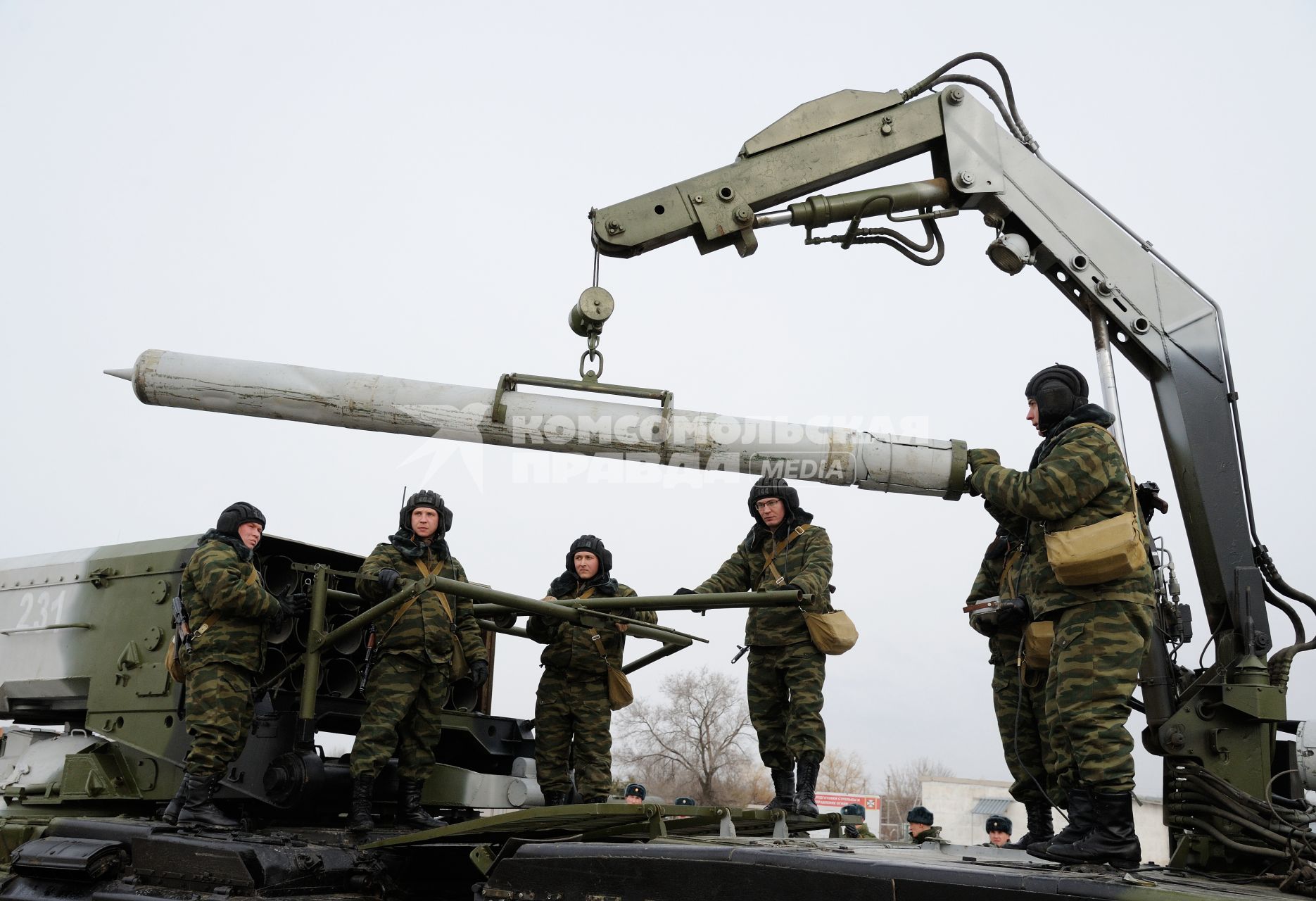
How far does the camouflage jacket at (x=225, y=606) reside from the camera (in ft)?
18.0

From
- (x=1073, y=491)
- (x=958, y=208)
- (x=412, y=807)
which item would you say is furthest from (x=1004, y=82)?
(x=412, y=807)

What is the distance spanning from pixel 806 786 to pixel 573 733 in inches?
58.7

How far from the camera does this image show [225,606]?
550 cm

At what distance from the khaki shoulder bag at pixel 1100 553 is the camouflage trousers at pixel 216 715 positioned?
3824 mm

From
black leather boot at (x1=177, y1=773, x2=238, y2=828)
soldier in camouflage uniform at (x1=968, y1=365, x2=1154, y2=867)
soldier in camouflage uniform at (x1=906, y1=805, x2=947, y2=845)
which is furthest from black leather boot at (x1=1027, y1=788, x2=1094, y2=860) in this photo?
black leather boot at (x1=177, y1=773, x2=238, y2=828)

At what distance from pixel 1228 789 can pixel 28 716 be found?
21.6 ft

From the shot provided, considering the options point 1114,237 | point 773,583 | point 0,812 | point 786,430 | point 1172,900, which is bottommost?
point 0,812

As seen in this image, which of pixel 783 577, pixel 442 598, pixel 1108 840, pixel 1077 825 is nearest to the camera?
pixel 1108 840

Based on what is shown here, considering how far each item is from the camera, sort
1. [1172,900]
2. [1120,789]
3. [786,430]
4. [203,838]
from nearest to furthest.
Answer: [1172,900], [1120,789], [203,838], [786,430]

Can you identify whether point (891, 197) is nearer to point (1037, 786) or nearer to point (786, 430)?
point (786, 430)

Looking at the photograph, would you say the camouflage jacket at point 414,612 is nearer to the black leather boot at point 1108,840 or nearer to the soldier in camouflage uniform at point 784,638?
the soldier in camouflage uniform at point 784,638

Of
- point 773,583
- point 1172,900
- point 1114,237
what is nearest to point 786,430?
point 773,583

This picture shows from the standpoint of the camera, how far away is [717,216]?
17.5ft

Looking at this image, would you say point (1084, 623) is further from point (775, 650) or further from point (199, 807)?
point (199, 807)
